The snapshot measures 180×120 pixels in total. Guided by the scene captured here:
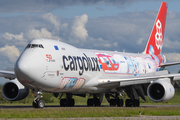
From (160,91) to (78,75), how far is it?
607 cm

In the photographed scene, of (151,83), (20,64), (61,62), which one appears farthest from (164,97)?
(20,64)

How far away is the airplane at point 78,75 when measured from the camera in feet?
63.0

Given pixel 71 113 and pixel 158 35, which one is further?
pixel 158 35

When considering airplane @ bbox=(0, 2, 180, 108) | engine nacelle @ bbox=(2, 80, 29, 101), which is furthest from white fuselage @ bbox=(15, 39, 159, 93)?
engine nacelle @ bbox=(2, 80, 29, 101)

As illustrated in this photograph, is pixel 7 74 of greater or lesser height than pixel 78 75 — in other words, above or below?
above

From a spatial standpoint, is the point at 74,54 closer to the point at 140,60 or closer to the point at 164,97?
the point at 164,97

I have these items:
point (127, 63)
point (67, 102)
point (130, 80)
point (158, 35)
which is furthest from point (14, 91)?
point (158, 35)

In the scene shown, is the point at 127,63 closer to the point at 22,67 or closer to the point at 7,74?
the point at 7,74

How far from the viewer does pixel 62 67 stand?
20.7 m

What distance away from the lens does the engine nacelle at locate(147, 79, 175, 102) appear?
22539 mm

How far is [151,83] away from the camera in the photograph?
23297mm

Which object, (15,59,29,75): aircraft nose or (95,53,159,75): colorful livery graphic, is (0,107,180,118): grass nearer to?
(15,59,29,75): aircraft nose

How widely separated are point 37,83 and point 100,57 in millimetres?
7638

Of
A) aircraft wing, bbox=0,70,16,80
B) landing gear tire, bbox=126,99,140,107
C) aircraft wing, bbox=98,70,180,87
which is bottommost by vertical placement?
landing gear tire, bbox=126,99,140,107
